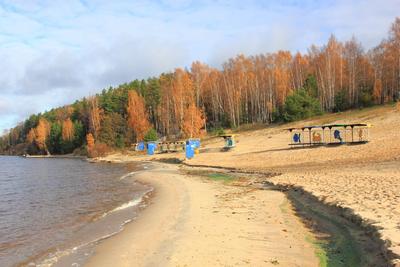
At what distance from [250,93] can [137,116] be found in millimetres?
28008

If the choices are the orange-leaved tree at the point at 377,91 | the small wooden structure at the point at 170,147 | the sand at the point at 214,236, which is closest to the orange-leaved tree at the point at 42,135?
the small wooden structure at the point at 170,147

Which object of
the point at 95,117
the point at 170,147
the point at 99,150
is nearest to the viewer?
the point at 170,147

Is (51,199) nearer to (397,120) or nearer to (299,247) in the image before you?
(299,247)

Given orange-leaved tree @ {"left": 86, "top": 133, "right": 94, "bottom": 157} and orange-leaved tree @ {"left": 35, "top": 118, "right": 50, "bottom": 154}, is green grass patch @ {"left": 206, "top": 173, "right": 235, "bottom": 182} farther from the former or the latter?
orange-leaved tree @ {"left": 35, "top": 118, "right": 50, "bottom": 154}

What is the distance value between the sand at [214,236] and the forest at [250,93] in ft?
157

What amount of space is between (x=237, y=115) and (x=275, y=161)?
1929 inches

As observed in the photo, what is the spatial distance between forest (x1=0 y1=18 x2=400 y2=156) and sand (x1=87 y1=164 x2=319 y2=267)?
157ft

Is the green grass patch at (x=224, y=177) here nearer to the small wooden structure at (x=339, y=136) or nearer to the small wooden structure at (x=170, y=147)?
the small wooden structure at (x=339, y=136)

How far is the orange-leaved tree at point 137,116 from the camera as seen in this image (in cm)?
9462

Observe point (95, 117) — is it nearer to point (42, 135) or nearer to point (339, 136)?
point (42, 135)

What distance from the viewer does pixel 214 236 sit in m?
12.0

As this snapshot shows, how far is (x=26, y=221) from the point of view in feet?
59.0

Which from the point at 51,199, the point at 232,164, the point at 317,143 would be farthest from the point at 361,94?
the point at 51,199

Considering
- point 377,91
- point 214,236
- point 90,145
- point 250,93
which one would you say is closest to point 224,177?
point 214,236
